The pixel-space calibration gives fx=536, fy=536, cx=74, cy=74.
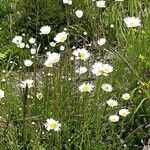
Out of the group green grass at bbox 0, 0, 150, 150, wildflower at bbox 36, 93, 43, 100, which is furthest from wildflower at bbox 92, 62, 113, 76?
wildflower at bbox 36, 93, 43, 100

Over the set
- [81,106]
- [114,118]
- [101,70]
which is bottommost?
[114,118]

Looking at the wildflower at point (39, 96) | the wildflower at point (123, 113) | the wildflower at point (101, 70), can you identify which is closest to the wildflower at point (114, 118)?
the wildflower at point (123, 113)

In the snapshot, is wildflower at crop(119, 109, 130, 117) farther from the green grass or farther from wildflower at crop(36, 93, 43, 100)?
wildflower at crop(36, 93, 43, 100)

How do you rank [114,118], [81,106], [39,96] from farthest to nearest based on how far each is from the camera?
[39,96] < [81,106] < [114,118]

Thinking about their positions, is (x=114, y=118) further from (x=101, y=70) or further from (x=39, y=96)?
(x=39, y=96)

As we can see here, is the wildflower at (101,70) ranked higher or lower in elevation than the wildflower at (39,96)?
lower

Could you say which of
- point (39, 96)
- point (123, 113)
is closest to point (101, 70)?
point (123, 113)

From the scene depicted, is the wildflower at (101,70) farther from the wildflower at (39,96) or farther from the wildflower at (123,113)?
the wildflower at (39,96)

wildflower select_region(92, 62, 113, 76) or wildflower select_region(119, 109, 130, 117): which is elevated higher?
wildflower select_region(92, 62, 113, 76)

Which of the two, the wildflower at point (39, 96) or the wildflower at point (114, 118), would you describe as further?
the wildflower at point (39, 96)

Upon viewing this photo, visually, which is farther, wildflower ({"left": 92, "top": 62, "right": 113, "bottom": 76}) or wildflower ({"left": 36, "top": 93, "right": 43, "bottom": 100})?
wildflower ({"left": 36, "top": 93, "right": 43, "bottom": 100})

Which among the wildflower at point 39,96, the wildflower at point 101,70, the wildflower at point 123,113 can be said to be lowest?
the wildflower at point 123,113

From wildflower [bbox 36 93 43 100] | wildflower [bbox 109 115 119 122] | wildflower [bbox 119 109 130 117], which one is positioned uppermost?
wildflower [bbox 36 93 43 100]
